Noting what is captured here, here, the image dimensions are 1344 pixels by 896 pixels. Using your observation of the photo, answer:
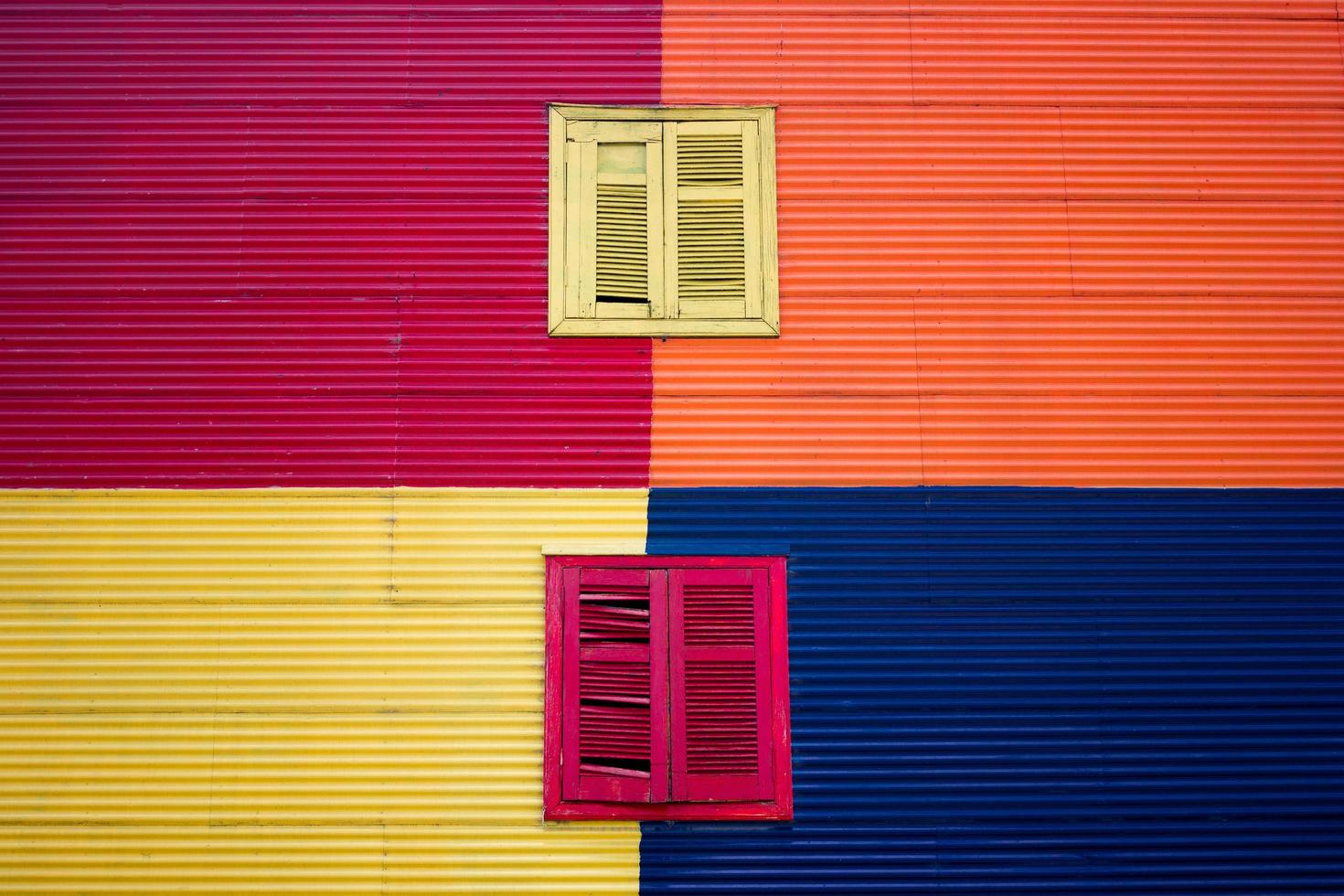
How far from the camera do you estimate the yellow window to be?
20.0 ft

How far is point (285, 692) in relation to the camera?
18.9 feet

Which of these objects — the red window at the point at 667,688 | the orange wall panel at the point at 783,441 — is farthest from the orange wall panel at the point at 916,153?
the red window at the point at 667,688

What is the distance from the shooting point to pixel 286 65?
6.36m

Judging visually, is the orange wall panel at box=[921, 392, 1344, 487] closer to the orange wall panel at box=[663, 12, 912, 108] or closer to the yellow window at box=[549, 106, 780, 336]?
the yellow window at box=[549, 106, 780, 336]

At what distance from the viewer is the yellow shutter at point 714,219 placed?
613 cm

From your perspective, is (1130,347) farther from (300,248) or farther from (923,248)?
(300,248)

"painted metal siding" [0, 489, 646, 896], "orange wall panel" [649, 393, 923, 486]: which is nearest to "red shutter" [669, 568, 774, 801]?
"painted metal siding" [0, 489, 646, 896]

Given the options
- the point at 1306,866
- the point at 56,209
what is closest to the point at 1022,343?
the point at 1306,866

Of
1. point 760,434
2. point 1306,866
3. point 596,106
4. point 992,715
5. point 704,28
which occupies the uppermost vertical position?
point 704,28

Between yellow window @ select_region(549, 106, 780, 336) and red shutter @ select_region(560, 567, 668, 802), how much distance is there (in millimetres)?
1448

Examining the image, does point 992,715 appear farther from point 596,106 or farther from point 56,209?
point 56,209

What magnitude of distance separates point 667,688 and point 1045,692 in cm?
207

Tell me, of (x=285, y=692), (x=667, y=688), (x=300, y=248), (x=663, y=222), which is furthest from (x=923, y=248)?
(x=285, y=692)

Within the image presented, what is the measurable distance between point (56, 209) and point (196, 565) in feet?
7.43
